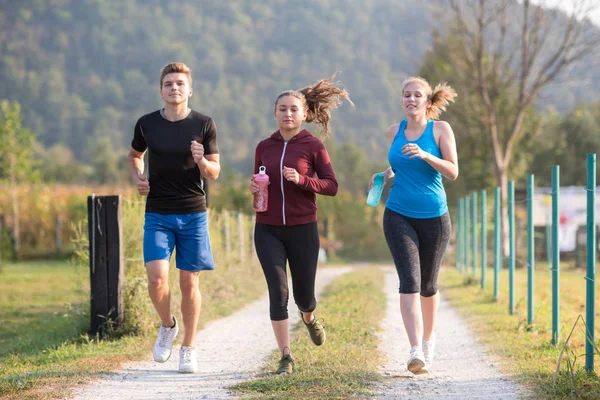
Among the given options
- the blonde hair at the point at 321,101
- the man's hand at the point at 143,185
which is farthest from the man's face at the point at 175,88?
the blonde hair at the point at 321,101

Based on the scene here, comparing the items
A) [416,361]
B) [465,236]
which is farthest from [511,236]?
[465,236]

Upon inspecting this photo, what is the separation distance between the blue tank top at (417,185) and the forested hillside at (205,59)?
9031cm

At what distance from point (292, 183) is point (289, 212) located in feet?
0.69

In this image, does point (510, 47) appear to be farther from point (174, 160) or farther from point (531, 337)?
point (174, 160)

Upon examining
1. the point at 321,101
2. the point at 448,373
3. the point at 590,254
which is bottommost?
the point at 448,373

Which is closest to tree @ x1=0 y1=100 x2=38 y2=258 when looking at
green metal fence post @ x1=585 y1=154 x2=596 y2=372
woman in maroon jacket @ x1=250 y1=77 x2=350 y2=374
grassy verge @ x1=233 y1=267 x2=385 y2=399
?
grassy verge @ x1=233 y1=267 x2=385 y2=399

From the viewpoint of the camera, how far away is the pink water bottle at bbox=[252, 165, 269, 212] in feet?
18.7

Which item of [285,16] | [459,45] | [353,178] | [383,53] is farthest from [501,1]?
[285,16]

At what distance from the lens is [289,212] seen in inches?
230

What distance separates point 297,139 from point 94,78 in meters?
124

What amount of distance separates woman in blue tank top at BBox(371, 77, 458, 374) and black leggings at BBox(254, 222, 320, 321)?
0.58m

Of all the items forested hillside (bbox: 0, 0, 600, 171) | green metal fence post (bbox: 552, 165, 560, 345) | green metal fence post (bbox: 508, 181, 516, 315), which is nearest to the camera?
green metal fence post (bbox: 552, 165, 560, 345)

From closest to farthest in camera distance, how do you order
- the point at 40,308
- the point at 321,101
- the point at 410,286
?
the point at 410,286, the point at 321,101, the point at 40,308

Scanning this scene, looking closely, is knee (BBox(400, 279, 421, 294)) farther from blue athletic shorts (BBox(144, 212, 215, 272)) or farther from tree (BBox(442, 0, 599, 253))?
Answer: tree (BBox(442, 0, 599, 253))
